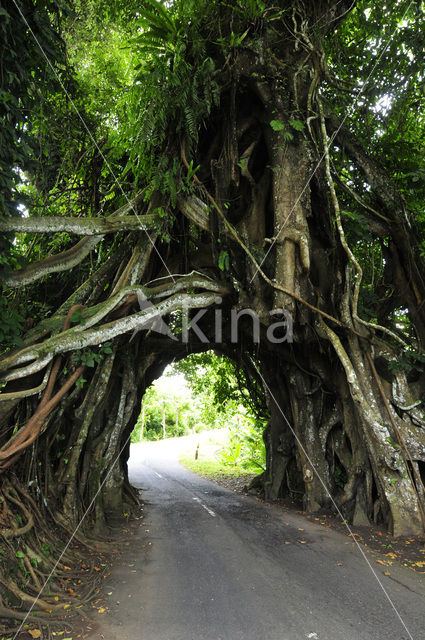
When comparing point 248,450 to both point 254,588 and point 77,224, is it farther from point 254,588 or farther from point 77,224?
point 77,224

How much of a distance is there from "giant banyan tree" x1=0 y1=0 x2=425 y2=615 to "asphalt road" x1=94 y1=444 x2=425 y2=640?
1.13 metres

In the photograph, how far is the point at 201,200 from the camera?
586 centimetres

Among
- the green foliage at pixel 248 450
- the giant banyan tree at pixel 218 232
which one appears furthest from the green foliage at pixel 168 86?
the green foliage at pixel 248 450

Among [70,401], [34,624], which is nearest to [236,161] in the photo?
[70,401]

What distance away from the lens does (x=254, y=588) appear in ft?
11.9

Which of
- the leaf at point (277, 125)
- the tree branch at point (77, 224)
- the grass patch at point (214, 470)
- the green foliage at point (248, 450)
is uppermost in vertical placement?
the leaf at point (277, 125)

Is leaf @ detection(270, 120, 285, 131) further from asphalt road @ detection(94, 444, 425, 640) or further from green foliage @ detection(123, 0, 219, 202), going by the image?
asphalt road @ detection(94, 444, 425, 640)

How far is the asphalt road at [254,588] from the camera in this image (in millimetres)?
2924

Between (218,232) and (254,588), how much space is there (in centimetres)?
449

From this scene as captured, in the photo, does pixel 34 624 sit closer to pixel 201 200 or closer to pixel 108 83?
pixel 201 200

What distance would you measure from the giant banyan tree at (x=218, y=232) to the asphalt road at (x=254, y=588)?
1133mm

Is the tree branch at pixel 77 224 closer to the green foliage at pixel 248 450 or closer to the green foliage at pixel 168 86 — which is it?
the green foliage at pixel 168 86

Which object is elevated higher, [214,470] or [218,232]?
[218,232]

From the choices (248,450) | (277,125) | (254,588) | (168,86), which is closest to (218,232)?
A: (277,125)
